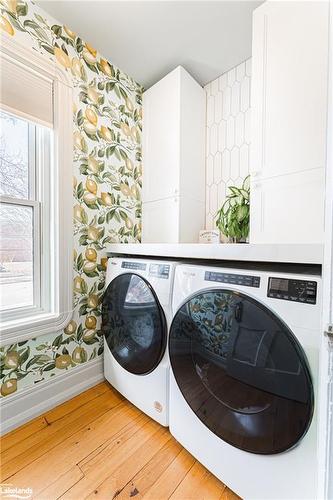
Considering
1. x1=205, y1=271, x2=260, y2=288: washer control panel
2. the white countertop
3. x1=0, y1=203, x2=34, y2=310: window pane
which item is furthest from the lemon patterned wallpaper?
x1=205, y1=271, x2=260, y2=288: washer control panel

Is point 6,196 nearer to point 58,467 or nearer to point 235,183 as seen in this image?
point 58,467

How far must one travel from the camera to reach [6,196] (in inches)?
46.1

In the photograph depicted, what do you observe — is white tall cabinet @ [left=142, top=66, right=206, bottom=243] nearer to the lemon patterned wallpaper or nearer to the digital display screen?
the lemon patterned wallpaper

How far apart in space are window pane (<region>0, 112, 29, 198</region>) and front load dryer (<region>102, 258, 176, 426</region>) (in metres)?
0.67

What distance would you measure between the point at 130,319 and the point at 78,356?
0.52 metres

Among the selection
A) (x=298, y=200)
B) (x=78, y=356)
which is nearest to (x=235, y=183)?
(x=298, y=200)

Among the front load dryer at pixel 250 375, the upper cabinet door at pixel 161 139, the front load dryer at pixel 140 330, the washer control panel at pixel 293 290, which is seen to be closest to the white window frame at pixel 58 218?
the front load dryer at pixel 140 330

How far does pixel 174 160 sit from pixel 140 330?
1193 mm

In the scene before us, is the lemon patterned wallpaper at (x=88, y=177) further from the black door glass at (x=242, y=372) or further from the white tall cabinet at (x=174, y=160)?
the black door glass at (x=242, y=372)

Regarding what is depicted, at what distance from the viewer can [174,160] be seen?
1.61 meters

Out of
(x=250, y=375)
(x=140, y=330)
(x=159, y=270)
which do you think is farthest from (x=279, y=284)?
(x=140, y=330)

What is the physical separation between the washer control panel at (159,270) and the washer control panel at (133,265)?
62mm

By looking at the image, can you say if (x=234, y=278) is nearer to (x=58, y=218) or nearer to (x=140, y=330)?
(x=140, y=330)

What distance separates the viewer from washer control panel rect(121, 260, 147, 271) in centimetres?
116
